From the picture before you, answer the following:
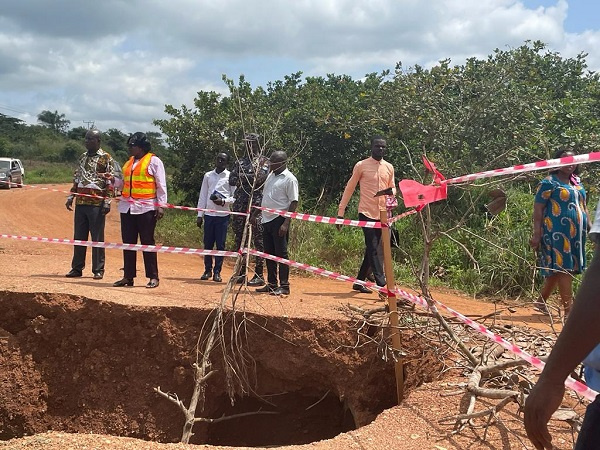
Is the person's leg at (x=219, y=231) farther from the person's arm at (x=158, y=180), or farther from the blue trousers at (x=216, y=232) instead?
the person's arm at (x=158, y=180)

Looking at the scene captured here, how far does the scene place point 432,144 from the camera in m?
10.4

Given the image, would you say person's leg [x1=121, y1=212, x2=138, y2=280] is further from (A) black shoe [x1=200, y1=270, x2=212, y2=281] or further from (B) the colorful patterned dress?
(B) the colorful patterned dress

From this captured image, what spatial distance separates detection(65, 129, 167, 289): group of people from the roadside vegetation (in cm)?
168

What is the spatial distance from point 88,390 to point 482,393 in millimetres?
3708

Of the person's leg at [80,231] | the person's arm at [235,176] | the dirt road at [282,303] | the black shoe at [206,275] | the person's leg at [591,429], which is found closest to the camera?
the person's leg at [591,429]

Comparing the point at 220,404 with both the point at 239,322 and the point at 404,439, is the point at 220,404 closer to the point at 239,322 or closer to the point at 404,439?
the point at 239,322

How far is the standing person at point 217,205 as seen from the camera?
7098 millimetres

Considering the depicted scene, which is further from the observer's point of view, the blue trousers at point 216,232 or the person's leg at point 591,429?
the blue trousers at point 216,232

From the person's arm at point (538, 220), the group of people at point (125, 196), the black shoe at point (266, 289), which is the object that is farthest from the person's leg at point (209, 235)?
the person's arm at point (538, 220)

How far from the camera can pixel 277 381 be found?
5676mm

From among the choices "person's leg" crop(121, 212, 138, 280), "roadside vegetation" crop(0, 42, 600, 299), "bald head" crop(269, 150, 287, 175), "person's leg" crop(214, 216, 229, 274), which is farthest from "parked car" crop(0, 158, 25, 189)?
"bald head" crop(269, 150, 287, 175)

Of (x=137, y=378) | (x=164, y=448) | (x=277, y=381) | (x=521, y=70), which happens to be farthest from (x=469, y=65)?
(x=164, y=448)

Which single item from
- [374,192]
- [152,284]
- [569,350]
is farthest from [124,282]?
[569,350]

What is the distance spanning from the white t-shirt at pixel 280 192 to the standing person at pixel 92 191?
5.80 feet
